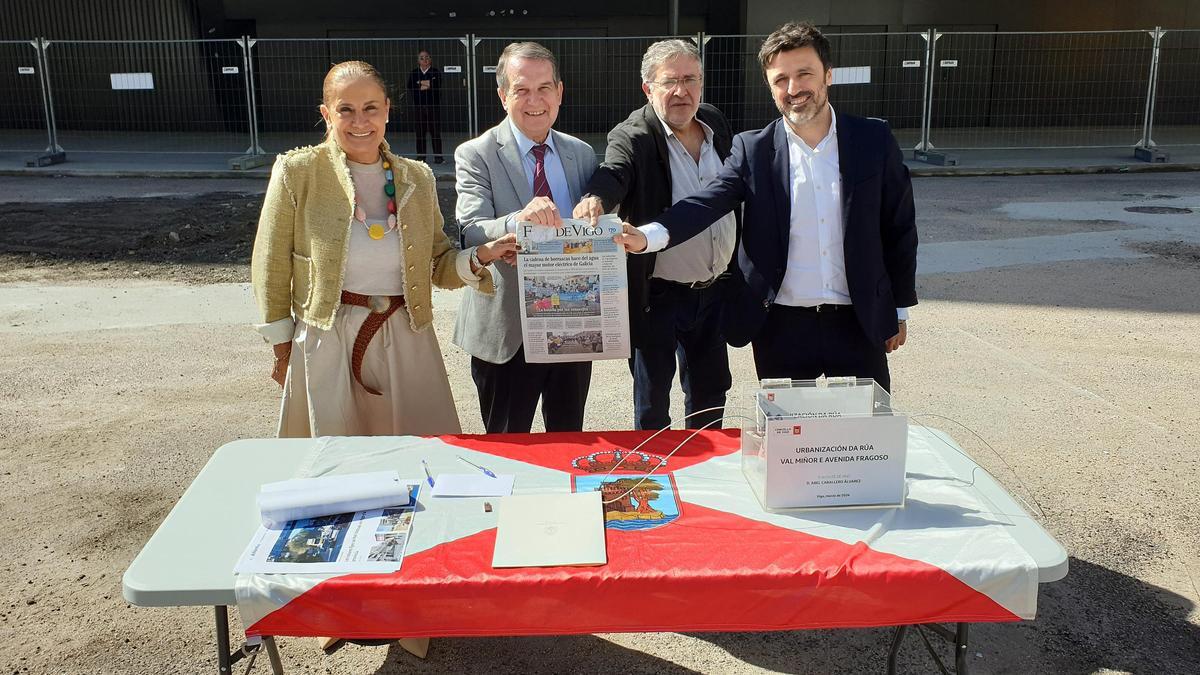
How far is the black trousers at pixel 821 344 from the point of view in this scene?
10.7ft

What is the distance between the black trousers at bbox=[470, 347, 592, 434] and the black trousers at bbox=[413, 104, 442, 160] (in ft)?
38.1

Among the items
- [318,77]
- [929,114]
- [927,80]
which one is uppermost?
[318,77]

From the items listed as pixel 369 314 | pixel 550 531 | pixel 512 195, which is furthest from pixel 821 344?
pixel 369 314

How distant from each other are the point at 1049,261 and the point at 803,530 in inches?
291

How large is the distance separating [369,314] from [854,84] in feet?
51.6

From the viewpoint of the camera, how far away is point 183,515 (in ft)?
8.03

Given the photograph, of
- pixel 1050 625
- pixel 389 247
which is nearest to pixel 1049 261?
pixel 1050 625

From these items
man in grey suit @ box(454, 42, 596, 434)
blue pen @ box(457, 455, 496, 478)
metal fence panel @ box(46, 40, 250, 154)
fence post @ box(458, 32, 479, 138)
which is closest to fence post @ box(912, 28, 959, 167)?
fence post @ box(458, 32, 479, 138)

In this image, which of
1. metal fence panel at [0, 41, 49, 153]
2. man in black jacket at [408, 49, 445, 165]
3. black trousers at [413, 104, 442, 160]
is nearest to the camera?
man in black jacket at [408, 49, 445, 165]

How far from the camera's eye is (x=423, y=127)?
15.3 metres

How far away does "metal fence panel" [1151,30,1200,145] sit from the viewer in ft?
61.1

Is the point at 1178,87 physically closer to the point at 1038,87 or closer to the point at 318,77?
the point at 1038,87

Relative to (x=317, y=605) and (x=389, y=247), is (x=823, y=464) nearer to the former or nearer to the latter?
(x=317, y=605)

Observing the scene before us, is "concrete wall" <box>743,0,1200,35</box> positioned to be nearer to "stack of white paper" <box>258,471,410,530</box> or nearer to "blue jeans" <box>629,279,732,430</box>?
"blue jeans" <box>629,279,732,430</box>
